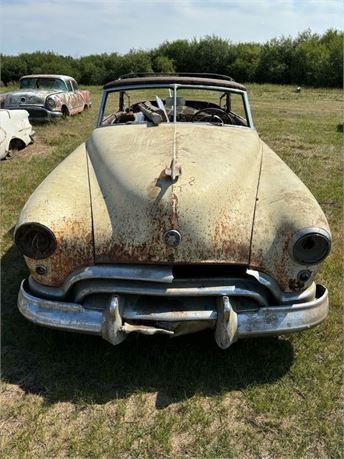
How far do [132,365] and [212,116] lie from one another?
8.75 feet

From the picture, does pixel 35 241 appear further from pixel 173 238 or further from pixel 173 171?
pixel 173 171

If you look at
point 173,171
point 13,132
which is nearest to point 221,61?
point 13,132

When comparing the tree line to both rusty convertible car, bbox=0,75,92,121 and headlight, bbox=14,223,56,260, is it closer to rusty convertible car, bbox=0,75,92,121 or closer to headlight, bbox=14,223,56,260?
rusty convertible car, bbox=0,75,92,121

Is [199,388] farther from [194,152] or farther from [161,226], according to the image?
[194,152]

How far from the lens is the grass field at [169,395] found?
8.10ft

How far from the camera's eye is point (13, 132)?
8.76 metres

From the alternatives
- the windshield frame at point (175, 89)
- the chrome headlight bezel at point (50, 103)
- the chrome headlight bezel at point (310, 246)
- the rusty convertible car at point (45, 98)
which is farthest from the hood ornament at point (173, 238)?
the chrome headlight bezel at point (50, 103)

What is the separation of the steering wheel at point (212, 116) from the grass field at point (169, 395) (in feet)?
6.73

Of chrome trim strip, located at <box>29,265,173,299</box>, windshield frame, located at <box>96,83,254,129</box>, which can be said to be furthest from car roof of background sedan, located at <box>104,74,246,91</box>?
chrome trim strip, located at <box>29,265,173,299</box>

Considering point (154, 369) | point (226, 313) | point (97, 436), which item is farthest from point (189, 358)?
point (97, 436)

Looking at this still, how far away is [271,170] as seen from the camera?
3562 millimetres

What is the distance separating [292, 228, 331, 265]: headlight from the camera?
2697 mm

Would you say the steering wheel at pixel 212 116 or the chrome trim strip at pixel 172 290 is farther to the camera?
the steering wheel at pixel 212 116

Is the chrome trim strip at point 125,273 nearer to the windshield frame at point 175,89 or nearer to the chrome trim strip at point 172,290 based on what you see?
the chrome trim strip at point 172,290
